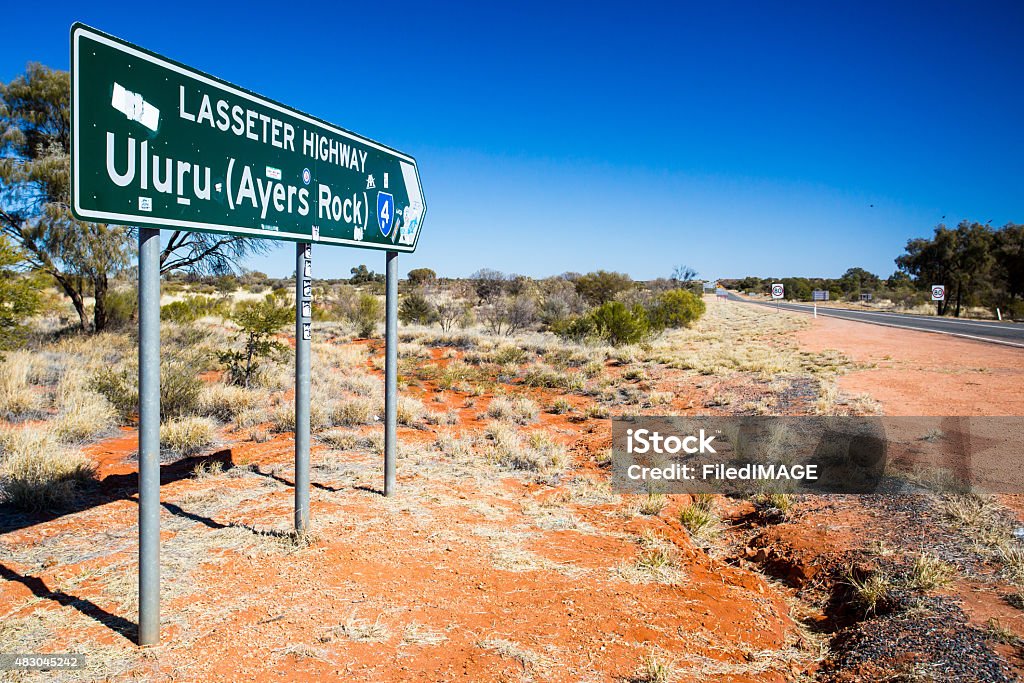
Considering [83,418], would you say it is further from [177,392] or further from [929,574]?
[929,574]

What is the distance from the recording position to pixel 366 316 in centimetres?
2395

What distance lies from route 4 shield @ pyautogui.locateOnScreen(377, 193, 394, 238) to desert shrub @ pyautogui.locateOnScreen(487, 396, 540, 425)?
4.95m

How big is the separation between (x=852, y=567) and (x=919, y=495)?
188 centimetres

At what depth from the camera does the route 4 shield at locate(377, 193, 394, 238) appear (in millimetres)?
5082

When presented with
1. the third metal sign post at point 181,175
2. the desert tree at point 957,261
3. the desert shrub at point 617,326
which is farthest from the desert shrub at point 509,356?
the desert tree at point 957,261

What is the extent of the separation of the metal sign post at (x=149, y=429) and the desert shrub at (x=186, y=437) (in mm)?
4112

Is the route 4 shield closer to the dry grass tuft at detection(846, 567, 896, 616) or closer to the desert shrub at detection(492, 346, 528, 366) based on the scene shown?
the dry grass tuft at detection(846, 567, 896, 616)

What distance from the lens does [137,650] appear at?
2.98m

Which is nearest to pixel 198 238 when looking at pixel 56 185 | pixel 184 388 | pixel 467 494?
pixel 56 185

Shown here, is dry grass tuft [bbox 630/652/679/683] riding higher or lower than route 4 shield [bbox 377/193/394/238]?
lower

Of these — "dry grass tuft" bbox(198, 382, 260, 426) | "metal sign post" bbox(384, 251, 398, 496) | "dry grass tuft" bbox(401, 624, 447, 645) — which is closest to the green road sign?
"metal sign post" bbox(384, 251, 398, 496)

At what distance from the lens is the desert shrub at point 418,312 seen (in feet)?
86.7

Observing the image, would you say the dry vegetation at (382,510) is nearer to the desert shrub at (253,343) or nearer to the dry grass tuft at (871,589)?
the dry grass tuft at (871,589)

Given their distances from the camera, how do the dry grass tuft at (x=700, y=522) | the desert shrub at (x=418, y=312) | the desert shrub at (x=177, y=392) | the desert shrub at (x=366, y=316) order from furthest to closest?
1. the desert shrub at (x=418, y=312)
2. the desert shrub at (x=366, y=316)
3. the desert shrub at (x=177, y=392)
4. the dry grass tuft at (x=700, y=522)
